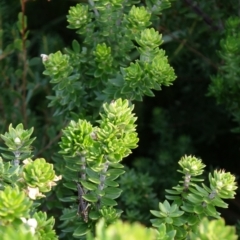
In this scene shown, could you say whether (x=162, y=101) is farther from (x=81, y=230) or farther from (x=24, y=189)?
(x=24, y=189)

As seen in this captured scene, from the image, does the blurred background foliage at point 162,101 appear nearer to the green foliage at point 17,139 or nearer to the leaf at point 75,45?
the leaf at point 75,45

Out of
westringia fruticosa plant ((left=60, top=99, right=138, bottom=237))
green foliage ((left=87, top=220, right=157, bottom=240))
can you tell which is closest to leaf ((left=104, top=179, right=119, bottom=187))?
westringia fruticosa plant ((left=60, top=99, right=138, bottom=237))

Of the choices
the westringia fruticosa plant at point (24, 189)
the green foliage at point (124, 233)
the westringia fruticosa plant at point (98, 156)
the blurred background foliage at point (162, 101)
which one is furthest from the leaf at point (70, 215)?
the green foliage at point (124, 233)

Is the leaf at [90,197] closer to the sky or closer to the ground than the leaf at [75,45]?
closer to the ground

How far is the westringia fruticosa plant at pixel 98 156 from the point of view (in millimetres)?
913

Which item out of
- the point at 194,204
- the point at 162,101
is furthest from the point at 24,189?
the point at 162,101

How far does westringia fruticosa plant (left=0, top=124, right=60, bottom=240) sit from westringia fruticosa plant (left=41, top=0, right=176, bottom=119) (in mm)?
303

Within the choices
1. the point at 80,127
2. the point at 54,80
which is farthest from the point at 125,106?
the point at 54,80

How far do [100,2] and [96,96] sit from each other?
0.25m

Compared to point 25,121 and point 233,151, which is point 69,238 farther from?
point 233,151

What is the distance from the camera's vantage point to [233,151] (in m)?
1.91

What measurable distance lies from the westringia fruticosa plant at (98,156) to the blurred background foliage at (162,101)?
329 mm

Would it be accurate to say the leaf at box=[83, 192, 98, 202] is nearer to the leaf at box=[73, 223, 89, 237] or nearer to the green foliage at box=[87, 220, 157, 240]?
the leaf at box=[73, 223, 89, 237]

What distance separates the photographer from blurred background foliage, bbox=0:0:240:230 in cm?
158
